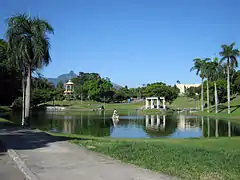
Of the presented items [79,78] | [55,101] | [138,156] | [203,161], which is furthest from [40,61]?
[79,78]

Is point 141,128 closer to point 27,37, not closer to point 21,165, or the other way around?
point 27,37

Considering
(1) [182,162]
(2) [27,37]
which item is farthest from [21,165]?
(2) [27,37]

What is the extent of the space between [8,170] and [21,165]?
0.37 meters

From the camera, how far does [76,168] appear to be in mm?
8359

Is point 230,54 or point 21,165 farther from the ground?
point 230,54

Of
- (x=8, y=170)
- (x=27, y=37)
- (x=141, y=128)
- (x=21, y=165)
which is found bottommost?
(x=141, y=128)

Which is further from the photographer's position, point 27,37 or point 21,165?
point 27,37

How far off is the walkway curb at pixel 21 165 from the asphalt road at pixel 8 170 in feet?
0.35

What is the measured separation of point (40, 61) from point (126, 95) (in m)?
106

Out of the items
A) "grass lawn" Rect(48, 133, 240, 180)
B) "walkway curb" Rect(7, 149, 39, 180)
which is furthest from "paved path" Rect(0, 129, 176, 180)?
"grass lawn" Rect(48, 133, 240, 180)

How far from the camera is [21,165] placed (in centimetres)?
875

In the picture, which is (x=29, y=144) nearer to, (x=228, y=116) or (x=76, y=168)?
(x=76, y=168)

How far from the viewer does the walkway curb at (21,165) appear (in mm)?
7509

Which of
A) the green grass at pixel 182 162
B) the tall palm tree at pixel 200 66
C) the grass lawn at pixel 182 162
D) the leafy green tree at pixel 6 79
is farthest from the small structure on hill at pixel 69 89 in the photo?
the green grass at pixel 182 162
